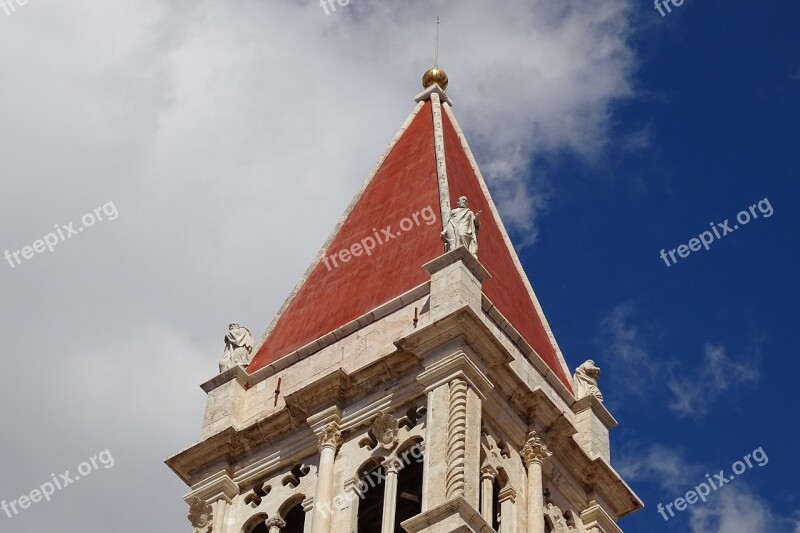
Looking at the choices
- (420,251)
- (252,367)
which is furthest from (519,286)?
(252,367)

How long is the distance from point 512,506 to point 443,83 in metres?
15.3

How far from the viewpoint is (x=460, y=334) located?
3941 centimetres

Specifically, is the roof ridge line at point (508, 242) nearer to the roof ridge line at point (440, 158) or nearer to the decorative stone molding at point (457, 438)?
the roof ridge line at point (440, 158)

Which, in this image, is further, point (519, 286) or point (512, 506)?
point (519, 286)

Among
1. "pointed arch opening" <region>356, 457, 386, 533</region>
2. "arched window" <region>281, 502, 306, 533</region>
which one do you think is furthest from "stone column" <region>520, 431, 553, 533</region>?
"arched window" <region>281, 502, 306, 533</region>

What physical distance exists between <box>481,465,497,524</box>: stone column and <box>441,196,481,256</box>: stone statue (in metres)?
4.84

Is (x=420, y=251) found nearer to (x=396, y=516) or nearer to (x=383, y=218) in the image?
(x=383, y=218)

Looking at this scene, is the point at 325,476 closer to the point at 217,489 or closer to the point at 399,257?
the point at 217,489

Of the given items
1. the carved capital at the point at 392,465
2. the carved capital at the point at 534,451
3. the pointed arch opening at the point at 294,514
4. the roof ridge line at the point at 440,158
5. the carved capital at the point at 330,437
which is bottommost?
the carved capital at the point at 392,465

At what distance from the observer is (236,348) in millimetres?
44125

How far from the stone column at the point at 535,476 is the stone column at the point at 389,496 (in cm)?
270

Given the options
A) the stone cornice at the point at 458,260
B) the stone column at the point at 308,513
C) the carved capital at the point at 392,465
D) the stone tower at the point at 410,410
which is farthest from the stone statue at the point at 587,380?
the stone column at the point at 308,513

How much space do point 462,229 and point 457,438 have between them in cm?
573

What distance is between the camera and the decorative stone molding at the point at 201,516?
132 ft
